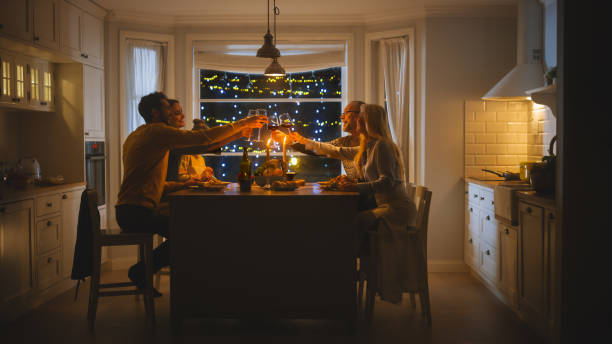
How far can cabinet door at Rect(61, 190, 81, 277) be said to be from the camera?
4383mm

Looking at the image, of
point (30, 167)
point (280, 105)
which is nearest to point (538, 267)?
point (280, 105)

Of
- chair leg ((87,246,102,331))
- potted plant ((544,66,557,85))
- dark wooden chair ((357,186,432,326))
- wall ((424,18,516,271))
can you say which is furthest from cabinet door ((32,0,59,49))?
potted plant ((544,66,557,85))

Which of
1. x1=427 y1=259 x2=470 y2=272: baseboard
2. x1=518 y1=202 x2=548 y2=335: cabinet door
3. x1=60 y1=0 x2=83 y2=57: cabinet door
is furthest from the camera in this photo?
x1=427 y1=259 x2=470 y2=272: baseboard

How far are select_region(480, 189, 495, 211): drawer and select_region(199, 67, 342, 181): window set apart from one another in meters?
2.10

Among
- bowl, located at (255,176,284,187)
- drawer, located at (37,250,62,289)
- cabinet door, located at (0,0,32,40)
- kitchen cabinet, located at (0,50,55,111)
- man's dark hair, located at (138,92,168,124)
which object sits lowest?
drawer, located at (37,250,62,289)

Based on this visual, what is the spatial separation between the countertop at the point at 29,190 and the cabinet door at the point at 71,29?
3.95ft

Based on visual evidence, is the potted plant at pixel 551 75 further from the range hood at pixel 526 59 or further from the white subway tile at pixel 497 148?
the white subway tile at pixel 497 148

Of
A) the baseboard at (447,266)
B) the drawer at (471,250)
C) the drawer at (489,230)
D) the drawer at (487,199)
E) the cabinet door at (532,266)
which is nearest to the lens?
the cabinet door at (532,266)

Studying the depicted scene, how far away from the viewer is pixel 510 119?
202 inches

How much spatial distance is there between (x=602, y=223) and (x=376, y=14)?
3490 mm

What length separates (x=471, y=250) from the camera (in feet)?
16.1

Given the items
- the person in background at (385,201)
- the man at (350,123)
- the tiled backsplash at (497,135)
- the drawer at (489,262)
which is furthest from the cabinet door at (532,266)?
the tiled backsplash at (497,135)

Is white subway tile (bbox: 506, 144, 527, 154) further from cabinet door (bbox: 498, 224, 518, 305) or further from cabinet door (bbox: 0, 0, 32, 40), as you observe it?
cabinet door (bbox: 0, 0, 32, 40)

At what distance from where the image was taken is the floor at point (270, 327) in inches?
129
